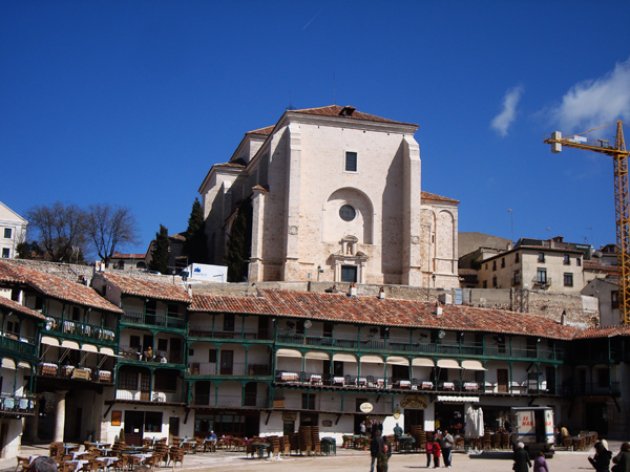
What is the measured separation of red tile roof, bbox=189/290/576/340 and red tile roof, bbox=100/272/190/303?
1.05m

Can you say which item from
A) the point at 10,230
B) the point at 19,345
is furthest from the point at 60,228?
the point at 19,345

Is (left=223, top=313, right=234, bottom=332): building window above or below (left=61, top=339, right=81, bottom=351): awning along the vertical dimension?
above

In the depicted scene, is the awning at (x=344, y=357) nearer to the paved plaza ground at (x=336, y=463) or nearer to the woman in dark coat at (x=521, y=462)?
the paved plaza ground at (x=336, y=463)

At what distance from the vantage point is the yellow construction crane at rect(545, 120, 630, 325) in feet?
251

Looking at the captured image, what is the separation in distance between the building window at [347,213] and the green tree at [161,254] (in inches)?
642

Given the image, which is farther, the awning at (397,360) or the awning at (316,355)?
the awning at (397,360)

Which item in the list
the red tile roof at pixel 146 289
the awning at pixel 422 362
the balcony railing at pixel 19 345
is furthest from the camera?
the awning at pixel 422 362

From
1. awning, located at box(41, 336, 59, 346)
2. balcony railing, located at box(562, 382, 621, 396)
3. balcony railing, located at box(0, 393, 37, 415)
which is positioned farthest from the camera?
balcony railing, located at box(562, 382, 621, 396)

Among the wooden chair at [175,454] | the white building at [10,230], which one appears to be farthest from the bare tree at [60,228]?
the wooden chair at [175,454]

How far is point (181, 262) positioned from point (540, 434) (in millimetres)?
54028

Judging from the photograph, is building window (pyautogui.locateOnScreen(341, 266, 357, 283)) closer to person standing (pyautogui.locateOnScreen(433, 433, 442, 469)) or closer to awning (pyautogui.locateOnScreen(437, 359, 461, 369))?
awning (pyautogui.locateOnScreen(437, 359, 461, 369))

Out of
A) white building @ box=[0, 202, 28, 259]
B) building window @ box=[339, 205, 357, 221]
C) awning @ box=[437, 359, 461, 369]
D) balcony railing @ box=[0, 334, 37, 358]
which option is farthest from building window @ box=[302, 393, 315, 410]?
white building @ box=[0, 202, 28, 259]

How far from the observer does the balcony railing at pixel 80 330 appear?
44000mm

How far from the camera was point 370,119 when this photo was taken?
7894 cm
